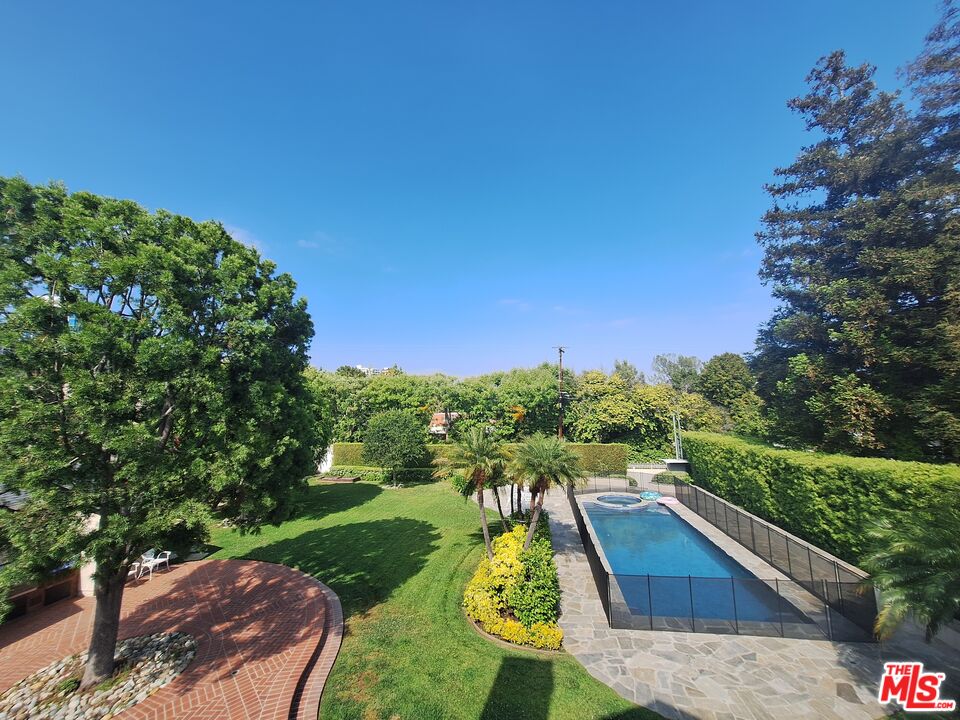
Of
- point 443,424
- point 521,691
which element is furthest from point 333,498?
point 443,424

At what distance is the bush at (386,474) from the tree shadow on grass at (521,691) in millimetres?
23759

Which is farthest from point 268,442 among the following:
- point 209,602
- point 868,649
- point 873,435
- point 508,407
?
point 508,407

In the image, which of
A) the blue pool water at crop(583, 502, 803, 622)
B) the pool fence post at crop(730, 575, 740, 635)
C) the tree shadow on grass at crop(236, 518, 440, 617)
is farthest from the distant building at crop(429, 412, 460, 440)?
the pool fence post at crop(730, 575, 740, 635)

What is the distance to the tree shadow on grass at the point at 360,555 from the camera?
1318 centimetres

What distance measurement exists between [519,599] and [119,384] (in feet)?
34.7

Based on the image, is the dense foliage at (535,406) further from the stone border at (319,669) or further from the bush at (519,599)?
the stone border at (319,669)

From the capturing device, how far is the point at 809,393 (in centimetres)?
1978

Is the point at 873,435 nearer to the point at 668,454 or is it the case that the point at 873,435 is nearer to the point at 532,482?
the point at 532,482

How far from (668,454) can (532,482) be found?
29.6m

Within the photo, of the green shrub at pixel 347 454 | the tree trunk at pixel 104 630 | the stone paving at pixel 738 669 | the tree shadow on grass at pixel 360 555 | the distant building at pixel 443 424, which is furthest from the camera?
the distant building at pixel 443 424

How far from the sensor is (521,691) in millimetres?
8320

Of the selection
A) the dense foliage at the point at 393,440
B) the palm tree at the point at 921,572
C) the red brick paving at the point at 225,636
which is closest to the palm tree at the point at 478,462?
the red brick paving at the point at 225,636

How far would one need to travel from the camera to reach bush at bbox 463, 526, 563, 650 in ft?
33.6

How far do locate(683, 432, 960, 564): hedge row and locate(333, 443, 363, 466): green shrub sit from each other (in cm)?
3201
